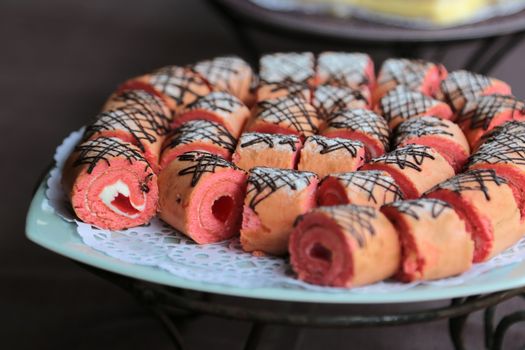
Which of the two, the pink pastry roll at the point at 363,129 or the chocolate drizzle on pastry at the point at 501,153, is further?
the pink pastry roll at the point at 363,129

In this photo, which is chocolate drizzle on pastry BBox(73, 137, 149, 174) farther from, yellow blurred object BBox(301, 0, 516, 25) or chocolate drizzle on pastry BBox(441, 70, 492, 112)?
yellow blurred object BBox(301, 0, 516, 25)

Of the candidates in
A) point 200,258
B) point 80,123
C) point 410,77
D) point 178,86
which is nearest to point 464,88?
point 410,77

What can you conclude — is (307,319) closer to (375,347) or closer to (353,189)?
(353,189)

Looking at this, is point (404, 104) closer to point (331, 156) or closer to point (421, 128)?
point (421, 128)

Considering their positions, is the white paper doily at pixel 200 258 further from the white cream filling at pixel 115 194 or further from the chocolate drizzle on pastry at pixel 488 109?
the chocolate drizzle on pastry at pixel 488 109

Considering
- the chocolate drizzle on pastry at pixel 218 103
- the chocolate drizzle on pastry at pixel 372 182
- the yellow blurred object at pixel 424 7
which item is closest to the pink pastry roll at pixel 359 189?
the chocolate drizzle on pastry at pixel 372 182

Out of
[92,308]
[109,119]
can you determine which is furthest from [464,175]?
[92,308]
